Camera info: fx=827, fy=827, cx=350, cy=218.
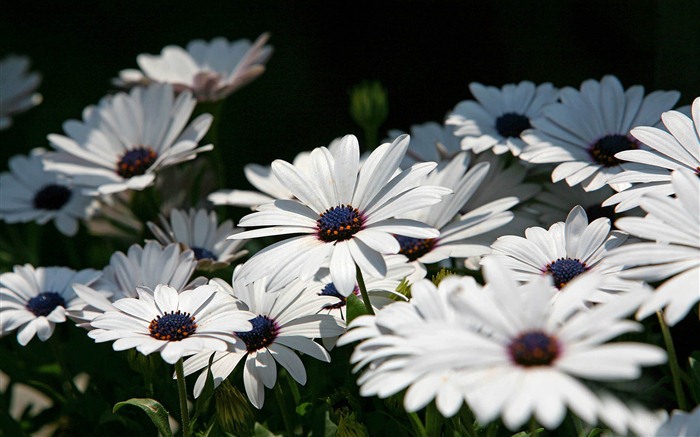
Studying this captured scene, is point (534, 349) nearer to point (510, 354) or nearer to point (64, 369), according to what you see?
point (510, 354)

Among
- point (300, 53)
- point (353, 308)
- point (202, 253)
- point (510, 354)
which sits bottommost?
point (300, 53)

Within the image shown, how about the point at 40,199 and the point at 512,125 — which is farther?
the point at 40,199

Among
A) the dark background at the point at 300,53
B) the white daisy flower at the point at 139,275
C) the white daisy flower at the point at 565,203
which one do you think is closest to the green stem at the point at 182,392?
the white daisy flower at the point at 139,275

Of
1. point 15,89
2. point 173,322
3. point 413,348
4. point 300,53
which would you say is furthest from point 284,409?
point 300,53

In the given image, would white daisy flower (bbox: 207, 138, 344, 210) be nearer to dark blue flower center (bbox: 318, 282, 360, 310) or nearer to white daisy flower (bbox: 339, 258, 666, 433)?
dark blue flower center (bbox: 318, 282, 360, 310)

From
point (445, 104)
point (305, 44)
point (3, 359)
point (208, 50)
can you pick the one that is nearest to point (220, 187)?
point (208, 50)
